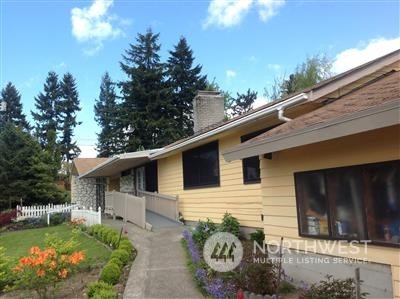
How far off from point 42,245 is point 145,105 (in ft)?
76.5

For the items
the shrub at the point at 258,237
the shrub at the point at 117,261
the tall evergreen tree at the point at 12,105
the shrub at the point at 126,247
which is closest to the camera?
the shrub at the point at 117,261

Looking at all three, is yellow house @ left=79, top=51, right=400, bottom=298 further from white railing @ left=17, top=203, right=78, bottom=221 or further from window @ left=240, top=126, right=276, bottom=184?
white railing @ left=17, top=203, right=78, bottom=221

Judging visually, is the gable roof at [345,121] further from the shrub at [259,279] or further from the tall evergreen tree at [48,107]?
the tall evergreen tree at [48,107]

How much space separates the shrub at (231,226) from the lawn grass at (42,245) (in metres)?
3.21

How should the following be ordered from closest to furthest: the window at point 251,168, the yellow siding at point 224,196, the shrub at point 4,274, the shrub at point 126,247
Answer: the shrub at point 4,274 < the shrub at point 126,247 < the window at point 251,168 < the yellow siding at point 224,196

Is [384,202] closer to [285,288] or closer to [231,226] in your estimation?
[285,288]

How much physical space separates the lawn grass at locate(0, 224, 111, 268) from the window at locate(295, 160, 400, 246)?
19.3 feet

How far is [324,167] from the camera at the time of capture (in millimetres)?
6754

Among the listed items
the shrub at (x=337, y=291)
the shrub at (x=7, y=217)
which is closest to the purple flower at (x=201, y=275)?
the shrub at (x=337, y=291)

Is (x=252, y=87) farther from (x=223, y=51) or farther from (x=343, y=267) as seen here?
(x=343, y=267)

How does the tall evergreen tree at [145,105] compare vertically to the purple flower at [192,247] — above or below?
above

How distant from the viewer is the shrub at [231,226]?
11.1 metres

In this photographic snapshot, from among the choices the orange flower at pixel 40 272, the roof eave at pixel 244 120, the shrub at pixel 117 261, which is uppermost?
the roof eave at pixel 244 120

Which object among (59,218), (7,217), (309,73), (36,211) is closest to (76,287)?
(59,218)
